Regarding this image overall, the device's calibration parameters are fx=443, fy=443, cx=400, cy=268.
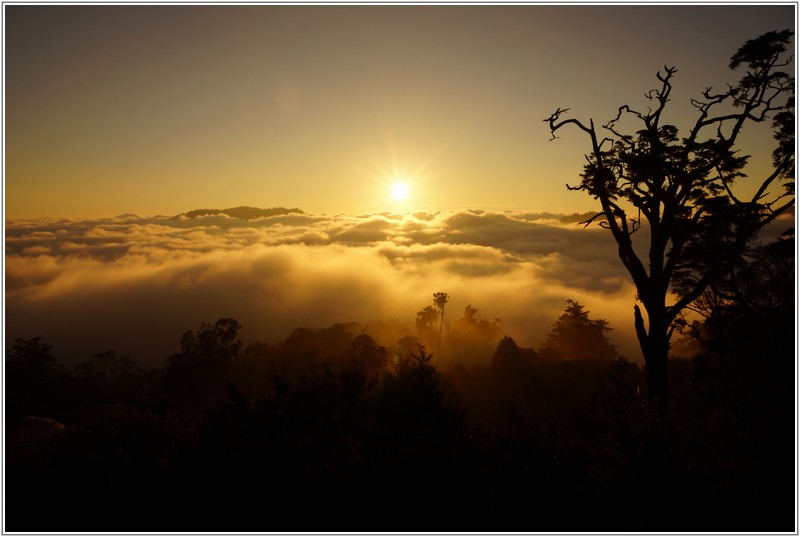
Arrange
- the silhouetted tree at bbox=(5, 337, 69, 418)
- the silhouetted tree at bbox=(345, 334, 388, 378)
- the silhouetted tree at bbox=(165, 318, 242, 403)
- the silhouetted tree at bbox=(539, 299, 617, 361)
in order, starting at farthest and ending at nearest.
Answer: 1. the silhouetted tree at bbox=(539, 299, 617, 361)
2. the silhouetted tree at bbox=(165, 318, 242, 403)
3. the silhouetted tree at bbox=(345, 334, 388, 378)
4. the silhouetted tree at bbox=(5, 337, 69, 418)

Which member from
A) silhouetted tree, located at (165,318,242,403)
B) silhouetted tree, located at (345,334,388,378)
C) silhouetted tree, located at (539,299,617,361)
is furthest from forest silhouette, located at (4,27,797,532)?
silhouetted tree, located at (539,299,617,361)

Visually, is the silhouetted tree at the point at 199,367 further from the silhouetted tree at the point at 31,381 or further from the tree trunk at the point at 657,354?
the tree trunk at the point at 657,354

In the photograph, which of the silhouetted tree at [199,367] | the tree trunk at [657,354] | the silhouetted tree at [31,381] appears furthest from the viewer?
the silhouetted tree at [199,367]

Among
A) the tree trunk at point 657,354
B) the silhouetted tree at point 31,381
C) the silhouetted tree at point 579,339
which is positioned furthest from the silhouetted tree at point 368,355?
the tree trunk at point 657,354

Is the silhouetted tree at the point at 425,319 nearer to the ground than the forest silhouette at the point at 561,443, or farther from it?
farther from it

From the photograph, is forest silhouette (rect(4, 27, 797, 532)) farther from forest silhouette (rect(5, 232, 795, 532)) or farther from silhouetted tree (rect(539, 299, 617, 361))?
silhouetted tree (rect(539, 299, 617, 361))

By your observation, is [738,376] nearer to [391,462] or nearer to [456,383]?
[391,462]

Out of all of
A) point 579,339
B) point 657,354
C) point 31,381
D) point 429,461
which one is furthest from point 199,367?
point 657,354

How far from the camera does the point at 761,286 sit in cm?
1482

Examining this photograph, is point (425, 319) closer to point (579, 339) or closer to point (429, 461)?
point (579, 339)

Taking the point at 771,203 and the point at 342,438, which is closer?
the point at 771,203

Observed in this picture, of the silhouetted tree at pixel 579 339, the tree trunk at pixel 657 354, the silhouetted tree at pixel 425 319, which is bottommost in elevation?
the tree trunk at pixel 657 354

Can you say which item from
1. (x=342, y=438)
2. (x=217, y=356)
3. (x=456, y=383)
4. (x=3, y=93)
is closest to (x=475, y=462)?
(x=342, y=438)

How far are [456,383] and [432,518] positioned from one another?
44840mm
